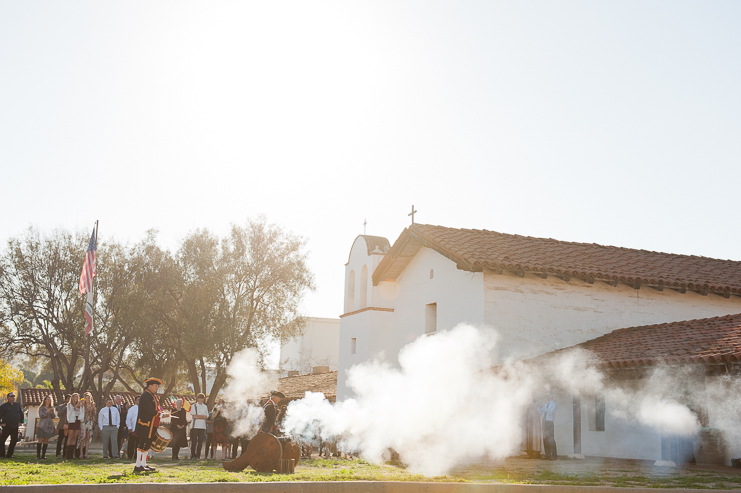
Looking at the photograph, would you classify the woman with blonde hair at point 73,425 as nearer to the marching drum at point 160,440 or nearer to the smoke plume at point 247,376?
the marching drum at point 160,440

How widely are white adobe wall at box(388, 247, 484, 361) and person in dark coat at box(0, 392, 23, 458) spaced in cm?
1139

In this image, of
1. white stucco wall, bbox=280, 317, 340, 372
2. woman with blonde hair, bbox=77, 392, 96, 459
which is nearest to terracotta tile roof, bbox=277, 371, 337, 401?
woman with blonde hair, bbox=77, 392, 96, 459

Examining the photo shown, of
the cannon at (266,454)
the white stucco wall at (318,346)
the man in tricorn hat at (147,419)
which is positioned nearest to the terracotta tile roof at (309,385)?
the white stucco wall at (318,346)

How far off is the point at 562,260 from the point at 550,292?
1.21 metres

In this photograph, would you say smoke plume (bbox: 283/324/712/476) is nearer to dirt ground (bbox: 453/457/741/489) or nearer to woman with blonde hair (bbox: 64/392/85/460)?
dirt ground (bbox: 453/457/741/489)

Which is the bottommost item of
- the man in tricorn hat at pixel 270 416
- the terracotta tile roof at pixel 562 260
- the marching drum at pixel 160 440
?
the marching drum at pixel 160 440

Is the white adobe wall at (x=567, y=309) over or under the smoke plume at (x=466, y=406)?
over

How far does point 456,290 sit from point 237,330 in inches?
516

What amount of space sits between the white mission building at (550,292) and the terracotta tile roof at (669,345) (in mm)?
844

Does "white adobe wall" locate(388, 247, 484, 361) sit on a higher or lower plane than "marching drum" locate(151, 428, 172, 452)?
higher

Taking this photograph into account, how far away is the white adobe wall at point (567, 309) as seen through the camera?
17.0m

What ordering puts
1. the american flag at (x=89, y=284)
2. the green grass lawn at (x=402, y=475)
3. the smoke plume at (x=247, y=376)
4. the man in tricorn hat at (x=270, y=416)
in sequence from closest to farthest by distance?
1. the green grass lawn at (x=402, y=475)
2. the man in tricorn hat at (x=270, y=416)
3. the american flag at (x=89, y=284)
4. the smoke plume at (x=247, y=376)

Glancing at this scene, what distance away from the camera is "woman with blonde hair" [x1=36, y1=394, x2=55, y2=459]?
47.9 feet

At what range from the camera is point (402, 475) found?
995 centimetres
